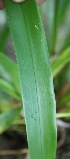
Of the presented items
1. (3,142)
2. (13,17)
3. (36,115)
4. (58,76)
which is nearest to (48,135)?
(36,115)

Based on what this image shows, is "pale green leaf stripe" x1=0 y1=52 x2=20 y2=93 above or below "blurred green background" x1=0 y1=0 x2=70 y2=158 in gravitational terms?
above

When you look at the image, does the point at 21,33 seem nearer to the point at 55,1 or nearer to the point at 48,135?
the point at 48,135

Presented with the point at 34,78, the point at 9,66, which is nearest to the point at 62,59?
the point at 9,66

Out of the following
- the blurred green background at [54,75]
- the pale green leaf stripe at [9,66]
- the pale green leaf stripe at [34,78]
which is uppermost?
the pale green leaf stripe at [34,78]

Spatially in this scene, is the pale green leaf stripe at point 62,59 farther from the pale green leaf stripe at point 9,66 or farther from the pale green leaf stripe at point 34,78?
the pale green leaf stripe at point 34,78

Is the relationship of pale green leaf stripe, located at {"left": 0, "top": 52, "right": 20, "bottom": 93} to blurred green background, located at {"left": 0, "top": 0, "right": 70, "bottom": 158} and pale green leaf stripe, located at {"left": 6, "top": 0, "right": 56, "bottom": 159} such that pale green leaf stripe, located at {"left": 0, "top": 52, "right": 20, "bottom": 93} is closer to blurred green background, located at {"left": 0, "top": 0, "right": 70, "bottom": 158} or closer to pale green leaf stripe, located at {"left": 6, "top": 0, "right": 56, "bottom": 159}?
blurred green background, located at {"left": 0, "top": 0, "right": 70, "bottom": 158}

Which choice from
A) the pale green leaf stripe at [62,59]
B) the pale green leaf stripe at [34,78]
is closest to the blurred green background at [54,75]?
the pale green leaf stripe at [62,59]

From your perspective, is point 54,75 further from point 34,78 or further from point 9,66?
point 34,78

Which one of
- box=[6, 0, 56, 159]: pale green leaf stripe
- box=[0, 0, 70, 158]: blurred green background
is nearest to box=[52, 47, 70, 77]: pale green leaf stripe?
box=[0, 0, 70, 158]: blurred green background
